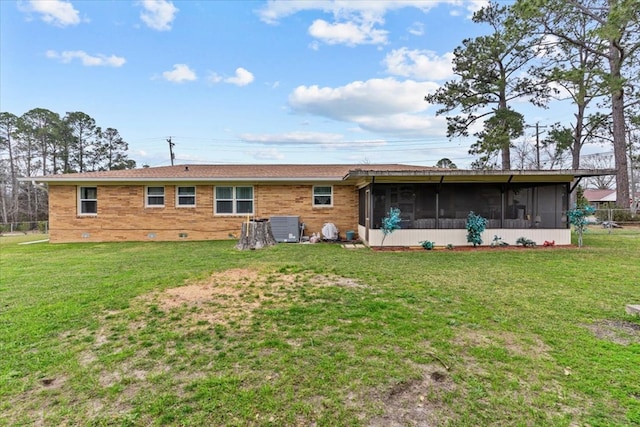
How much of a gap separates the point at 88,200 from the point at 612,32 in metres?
19.0

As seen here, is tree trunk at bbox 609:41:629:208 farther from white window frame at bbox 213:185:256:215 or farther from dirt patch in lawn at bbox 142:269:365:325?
dirt patch in lawn at bbox 142:269:365:325

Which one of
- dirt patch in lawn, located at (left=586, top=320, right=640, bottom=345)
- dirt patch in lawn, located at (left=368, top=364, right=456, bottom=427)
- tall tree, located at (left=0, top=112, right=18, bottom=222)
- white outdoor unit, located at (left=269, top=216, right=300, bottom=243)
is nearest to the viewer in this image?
dirt patch in lawn, located at (left=368, top=364, right=456, bottom=427)

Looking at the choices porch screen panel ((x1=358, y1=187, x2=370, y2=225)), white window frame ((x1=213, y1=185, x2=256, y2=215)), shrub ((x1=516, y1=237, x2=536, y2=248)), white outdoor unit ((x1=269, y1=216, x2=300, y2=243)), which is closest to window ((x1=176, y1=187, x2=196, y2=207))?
white window frame ((x1=213, y1=185, x2=256, y2=215))

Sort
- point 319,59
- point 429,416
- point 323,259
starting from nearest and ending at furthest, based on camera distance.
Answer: point 429,416 < point 323,259 < point 319,59

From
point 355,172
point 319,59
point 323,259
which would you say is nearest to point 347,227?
point 355,172

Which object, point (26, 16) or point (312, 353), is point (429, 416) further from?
point (26, 16)

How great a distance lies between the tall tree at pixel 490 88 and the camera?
19.6 metres

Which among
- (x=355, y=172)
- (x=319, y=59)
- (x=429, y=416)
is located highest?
(x=319, y=59)

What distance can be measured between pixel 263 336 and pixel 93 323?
2068 mm

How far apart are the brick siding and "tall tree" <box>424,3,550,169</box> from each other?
39.4ft

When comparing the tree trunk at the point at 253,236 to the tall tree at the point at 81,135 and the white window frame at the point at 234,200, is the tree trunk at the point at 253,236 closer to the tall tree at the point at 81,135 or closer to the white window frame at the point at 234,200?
→ the white window frame at the point at 234,200

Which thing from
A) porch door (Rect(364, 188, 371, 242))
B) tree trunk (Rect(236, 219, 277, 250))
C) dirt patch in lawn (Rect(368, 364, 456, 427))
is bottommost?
dirt patch in lawn (Rect(368, 364, 456, 427))

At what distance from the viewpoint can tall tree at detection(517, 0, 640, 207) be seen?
35.1ft

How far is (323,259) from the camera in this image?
26.7 feet
